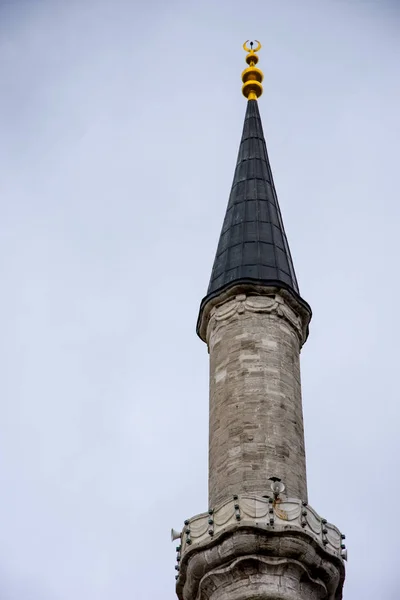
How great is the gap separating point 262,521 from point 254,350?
3150mm

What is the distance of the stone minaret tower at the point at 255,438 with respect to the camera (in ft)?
53.9

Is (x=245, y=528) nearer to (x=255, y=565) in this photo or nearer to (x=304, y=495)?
(x=255, y=565)

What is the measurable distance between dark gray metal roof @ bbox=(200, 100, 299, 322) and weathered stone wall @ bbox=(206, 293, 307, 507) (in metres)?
0.48

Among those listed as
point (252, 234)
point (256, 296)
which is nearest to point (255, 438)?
point (256, 296)

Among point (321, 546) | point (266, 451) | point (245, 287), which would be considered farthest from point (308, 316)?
point (321, 546)

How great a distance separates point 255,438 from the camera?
58.5 ft

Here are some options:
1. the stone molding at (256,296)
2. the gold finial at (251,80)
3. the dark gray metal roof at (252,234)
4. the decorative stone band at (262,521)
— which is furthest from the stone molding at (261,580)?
the gold finial at (251,80)

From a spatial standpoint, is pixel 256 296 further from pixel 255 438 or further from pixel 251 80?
pixel 251 80

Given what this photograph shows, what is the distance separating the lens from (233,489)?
683 inches

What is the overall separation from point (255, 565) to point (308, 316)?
500cm

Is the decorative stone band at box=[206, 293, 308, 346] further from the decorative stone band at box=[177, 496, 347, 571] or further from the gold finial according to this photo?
the gold finial

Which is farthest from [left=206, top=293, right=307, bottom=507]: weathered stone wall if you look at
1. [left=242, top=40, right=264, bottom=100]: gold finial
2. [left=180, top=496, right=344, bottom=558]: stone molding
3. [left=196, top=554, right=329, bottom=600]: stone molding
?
[left=242, top=40, right=264, bottom=100]: gold finial

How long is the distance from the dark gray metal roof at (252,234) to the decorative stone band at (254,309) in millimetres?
249

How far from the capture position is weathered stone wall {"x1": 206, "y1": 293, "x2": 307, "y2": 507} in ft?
57.7
